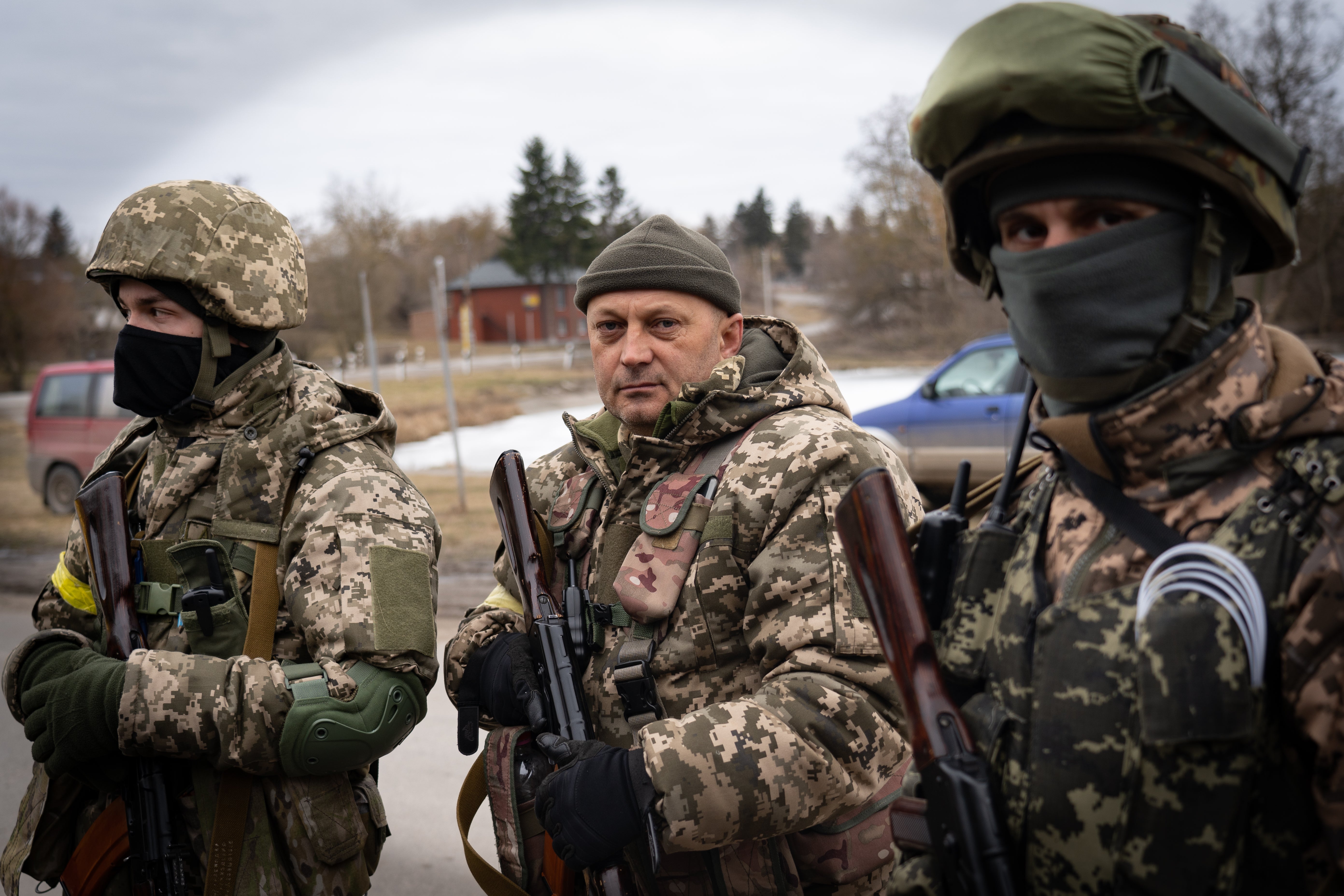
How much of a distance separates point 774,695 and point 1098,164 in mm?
1061

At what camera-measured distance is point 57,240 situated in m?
46.4

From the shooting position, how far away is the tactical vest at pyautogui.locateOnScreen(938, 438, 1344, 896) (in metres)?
1.12

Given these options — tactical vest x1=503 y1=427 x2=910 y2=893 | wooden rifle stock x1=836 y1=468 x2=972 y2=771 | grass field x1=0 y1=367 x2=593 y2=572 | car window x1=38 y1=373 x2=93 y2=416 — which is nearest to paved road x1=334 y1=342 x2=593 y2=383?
grass field x1=0 y1=367 x2=593 y2=572

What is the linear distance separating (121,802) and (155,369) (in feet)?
3.59

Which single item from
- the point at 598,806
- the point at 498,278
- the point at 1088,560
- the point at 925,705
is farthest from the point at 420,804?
the point at 498,278

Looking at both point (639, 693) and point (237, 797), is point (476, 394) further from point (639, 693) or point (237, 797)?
point (639, 693)

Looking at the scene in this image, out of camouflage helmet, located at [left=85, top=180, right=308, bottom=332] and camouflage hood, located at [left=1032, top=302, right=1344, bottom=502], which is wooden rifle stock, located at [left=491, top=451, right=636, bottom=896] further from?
camouflage hood, located at [left=1032, top=302, right=1344, bottom=502]

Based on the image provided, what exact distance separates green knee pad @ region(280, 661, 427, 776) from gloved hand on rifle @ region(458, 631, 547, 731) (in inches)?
5.4

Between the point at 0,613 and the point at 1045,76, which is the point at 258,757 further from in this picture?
the point at 0,613

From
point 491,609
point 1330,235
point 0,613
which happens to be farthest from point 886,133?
point 491,609

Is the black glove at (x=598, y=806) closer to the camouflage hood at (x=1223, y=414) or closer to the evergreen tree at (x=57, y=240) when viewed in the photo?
the camouflage hood at (x=1223, y=414)

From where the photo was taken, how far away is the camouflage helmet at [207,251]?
7.75ft

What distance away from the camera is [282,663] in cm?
224

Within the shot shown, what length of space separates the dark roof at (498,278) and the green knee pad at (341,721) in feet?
170
